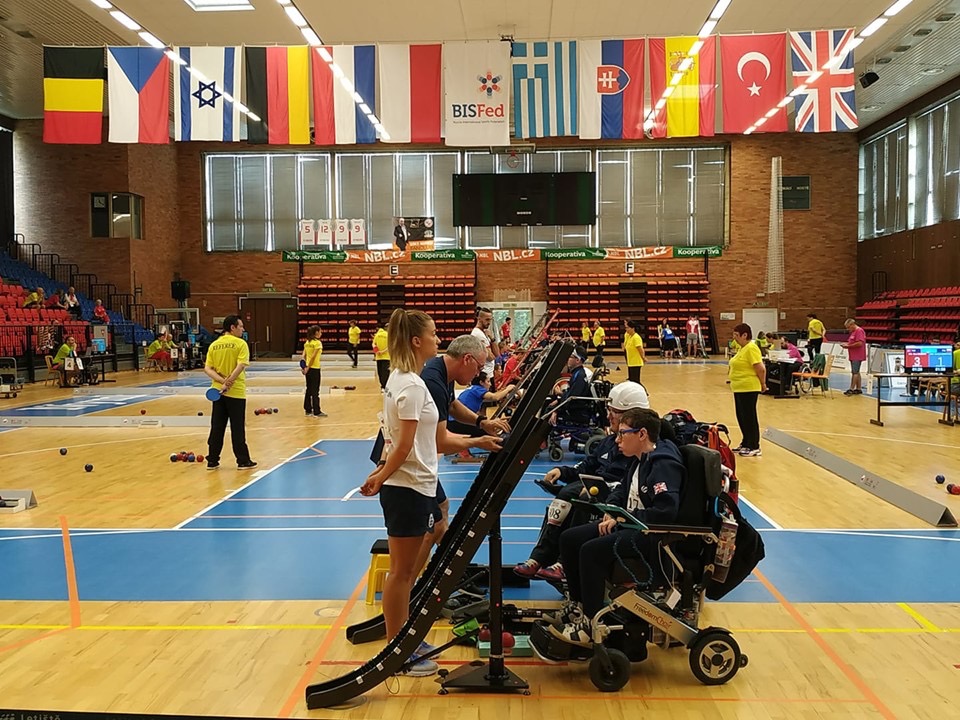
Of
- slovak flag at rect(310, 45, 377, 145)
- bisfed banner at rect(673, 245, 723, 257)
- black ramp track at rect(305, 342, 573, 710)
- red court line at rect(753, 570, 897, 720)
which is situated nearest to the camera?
black ramp track at rect(305, 342, 573, 710)

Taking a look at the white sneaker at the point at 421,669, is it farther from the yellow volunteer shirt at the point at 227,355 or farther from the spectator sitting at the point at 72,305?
the spectator sitting at the point at 72,305

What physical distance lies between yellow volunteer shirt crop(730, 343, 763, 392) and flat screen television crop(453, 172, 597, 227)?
25.3 m

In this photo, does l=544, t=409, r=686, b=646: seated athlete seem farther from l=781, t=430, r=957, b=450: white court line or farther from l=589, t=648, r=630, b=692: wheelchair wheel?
l=781, t=430, r=957, b=450: white court line

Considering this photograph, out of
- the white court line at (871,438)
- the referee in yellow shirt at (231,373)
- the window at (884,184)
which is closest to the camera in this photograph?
the referee in yellow shirt at (231,373)

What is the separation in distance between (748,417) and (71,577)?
8.14 metres

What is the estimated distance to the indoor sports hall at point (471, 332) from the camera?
4.13 metres

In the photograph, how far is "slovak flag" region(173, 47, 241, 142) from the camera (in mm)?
15211

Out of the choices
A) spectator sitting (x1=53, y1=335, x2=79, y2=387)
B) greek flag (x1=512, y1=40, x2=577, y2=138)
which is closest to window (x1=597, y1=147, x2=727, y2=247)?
greek flag (x1=512, y1=40, x2=577, y2=138)

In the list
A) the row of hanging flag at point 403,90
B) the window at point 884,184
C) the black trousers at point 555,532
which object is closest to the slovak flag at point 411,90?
the row of hanging flag at point 403,90

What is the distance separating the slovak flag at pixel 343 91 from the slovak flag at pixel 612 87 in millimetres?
4064

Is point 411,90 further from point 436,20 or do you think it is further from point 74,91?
point 74,91

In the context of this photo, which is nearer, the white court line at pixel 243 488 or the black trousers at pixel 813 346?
the white court line at pixel 243 488

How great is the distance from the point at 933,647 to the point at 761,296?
32.8 meters

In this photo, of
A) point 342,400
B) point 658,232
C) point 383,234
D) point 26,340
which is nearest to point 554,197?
point 658,232
